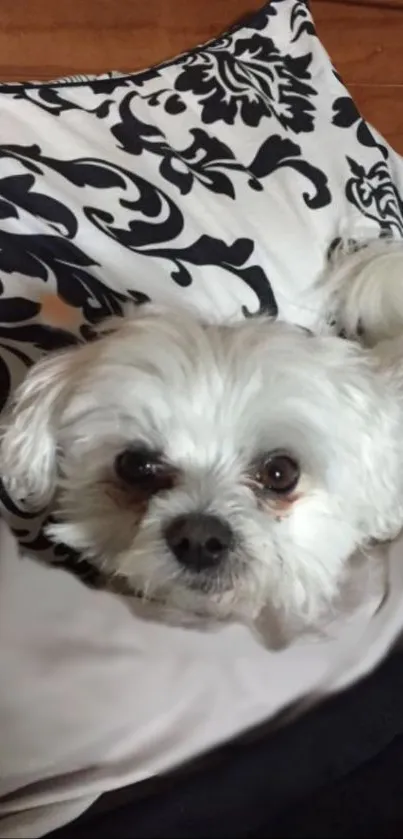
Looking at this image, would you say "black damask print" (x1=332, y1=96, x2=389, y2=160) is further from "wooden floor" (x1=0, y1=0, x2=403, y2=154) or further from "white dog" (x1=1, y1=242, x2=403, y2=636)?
"white dog" (x1=1, y1=242, x2=403, y2=636)

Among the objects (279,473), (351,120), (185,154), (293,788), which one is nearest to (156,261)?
(185,154)

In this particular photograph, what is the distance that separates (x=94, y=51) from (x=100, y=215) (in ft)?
1.25

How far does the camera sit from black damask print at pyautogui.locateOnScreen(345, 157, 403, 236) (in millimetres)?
1474

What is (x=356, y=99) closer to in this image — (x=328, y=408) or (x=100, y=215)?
(x=100, y=215)

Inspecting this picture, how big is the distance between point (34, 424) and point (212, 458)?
0.16m

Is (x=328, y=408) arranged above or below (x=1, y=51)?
below

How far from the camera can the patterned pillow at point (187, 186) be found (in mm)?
1151

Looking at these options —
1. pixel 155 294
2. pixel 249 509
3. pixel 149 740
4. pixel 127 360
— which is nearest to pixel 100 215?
pixel 155 294

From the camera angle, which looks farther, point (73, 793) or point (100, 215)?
point (100, 215)

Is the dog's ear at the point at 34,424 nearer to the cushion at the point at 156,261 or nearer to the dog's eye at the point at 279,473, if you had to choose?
the cushion at the point at 156,261

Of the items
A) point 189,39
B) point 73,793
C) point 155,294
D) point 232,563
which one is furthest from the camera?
point 189,39

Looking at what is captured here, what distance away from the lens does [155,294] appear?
47.6 inches

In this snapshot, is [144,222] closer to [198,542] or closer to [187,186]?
[187,186]

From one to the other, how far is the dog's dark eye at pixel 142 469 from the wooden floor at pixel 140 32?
26.2 inches
